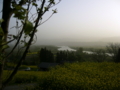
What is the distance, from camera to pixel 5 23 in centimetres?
84

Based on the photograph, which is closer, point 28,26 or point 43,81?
point 28,26

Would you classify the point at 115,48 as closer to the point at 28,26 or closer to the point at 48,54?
the point at 48,54

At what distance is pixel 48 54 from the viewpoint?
37.3 m

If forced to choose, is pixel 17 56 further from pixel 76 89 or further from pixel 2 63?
pixel 76 89

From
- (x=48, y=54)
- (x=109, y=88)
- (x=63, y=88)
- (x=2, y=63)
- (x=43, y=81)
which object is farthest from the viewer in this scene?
(x=48, y=54)

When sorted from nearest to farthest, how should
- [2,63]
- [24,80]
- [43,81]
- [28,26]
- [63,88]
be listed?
[28,26]
[2,63]
[63,88]
[43,81]
[24,80]

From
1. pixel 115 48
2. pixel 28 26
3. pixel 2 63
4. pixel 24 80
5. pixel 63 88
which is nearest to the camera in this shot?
pixel 28 26

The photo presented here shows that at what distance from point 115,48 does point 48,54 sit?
16.8m

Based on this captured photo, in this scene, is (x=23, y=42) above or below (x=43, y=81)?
above

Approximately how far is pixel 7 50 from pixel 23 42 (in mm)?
125

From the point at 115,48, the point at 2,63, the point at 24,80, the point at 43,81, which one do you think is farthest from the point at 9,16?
the point at 115,48

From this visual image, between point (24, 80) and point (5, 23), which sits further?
point (24, 80)

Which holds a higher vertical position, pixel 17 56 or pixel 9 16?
pixel 9 16

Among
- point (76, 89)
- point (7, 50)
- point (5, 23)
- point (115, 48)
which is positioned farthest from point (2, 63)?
point (115, 48)
